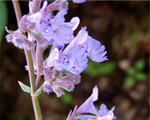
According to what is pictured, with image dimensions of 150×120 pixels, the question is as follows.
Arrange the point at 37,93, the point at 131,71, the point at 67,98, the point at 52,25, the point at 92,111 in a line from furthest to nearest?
the point at 131,71 → the point at 67,98 → the point at 92,111 → the point at 37,93 → the point at 52,25

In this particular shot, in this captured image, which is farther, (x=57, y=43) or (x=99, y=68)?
(x=99, y=68)

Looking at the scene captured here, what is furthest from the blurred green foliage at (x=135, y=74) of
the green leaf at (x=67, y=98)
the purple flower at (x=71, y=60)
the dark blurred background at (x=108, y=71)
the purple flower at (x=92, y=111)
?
the purple flower at (x=71, y=60)

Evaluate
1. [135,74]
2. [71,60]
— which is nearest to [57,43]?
[71,60]

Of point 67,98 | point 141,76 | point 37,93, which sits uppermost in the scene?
point 37,93

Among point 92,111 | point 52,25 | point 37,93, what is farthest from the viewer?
point 92,111

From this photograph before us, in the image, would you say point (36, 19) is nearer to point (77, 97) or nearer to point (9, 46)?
point (9, 46)

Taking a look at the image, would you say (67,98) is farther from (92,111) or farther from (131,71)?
(92,111)

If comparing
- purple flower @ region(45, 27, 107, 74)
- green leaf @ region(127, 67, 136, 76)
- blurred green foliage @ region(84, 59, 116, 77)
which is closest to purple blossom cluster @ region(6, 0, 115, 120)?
purple flower @ region(45, 27, 107, 74)

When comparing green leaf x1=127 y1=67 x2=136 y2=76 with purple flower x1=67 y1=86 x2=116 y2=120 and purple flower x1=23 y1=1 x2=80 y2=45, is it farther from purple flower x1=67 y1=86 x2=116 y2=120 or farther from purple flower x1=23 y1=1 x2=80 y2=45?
purple flower x1=23 y1=1 x2=80 y2=45
